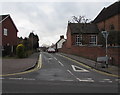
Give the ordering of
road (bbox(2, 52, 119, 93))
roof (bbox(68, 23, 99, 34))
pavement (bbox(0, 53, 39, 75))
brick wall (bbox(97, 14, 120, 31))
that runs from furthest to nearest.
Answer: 1. roof (bbox(68, 23, 99, 34))
2. brick wall (bbox(97, 14, 120, 31))
3. pavement (bbox(0, 53, 39, 75))
4. road (bbox(2, 52, 119, 93))

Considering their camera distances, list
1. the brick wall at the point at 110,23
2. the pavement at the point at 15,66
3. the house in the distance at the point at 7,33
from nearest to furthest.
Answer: the pavement at the point at 15,66 < the house in the distance at the point at 7,33 < the brick wall at the point at 110,23

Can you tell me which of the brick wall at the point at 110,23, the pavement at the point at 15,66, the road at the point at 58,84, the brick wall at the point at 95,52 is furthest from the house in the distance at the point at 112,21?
the road at the point at 58,84

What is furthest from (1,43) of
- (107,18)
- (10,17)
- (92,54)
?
(107,18)

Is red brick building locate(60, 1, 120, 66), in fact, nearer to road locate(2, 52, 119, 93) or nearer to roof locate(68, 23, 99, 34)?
roof locate(68, 23, 99, 34)

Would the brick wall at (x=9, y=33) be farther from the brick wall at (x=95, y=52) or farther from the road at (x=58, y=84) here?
the road at (x=58, y=84)

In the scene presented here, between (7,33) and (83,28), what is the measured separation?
65.6 ft

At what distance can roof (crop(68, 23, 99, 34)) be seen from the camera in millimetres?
52125

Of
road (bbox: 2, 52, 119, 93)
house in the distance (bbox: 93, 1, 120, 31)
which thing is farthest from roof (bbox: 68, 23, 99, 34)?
road (bbox: 2, 52, 119, 93)

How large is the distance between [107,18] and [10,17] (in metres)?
21.0

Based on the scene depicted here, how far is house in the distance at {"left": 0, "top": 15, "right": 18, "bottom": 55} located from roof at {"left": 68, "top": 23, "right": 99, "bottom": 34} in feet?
48.2

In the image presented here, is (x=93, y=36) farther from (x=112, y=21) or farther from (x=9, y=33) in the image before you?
(x=9, y=33)

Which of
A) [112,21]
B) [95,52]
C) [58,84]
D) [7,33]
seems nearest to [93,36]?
[112,21]

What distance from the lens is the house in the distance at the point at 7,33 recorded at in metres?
35.4

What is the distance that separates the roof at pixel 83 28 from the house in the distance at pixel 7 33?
14.7 meters
